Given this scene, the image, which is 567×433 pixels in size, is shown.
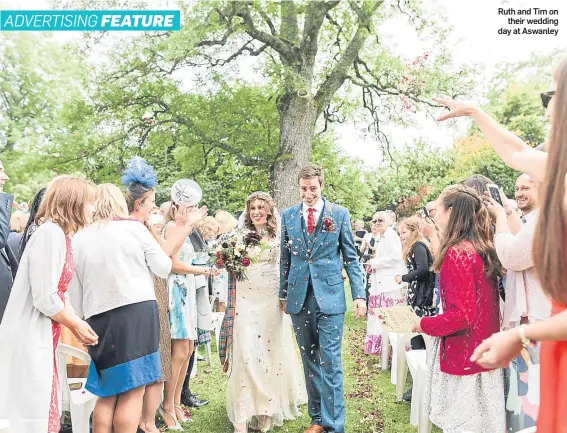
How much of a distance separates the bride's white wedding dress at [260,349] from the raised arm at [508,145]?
Answer: 3.17 metres

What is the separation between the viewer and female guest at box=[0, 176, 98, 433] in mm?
3246

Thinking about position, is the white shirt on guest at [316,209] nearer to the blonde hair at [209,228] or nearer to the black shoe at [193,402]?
the black shoe at [193,402]

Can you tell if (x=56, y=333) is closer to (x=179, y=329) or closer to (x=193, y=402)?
(x=179, y=329)

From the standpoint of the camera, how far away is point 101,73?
14.7 metres

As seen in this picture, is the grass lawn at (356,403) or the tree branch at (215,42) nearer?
the grass lawn at (356,403)

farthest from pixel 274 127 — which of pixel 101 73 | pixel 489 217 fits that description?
pixel 489 217

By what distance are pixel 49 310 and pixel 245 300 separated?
2.35m

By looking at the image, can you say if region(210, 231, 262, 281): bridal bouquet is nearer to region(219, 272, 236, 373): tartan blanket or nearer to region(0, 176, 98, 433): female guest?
region(219, 272, 236, 373): tartan blanket

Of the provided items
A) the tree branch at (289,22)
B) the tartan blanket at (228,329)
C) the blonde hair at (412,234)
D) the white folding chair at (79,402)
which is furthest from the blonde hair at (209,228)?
the tree branch at (289,22)

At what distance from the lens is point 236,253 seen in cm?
521

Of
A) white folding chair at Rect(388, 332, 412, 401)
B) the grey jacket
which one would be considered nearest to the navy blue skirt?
the grey jacket

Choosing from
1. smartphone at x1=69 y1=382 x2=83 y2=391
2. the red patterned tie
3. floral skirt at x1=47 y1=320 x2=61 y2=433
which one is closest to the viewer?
floral skirt at x1=47 y1=320 x2=61 y2=433

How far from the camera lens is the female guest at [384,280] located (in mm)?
8320

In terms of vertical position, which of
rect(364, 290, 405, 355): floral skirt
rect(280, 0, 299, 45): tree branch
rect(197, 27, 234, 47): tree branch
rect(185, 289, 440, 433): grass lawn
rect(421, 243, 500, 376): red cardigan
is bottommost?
rect(185, 289, 440, 433): grass lawn
